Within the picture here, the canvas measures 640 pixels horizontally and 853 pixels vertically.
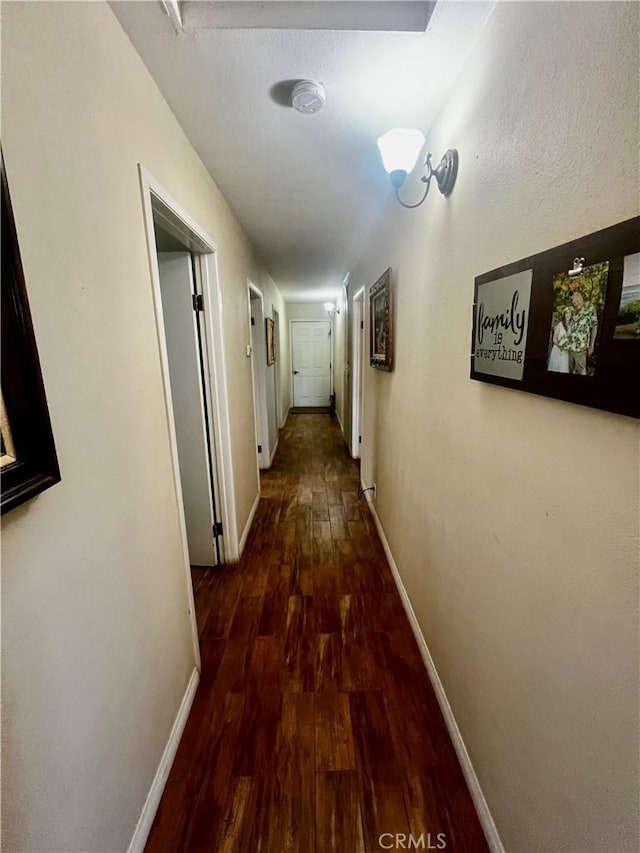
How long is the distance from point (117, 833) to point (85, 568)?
0.74 metres

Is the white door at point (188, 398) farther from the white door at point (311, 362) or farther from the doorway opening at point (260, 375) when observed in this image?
the white door at point (311, 362)

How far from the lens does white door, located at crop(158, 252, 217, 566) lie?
1.83 metres

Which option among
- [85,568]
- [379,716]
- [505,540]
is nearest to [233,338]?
[85,568]

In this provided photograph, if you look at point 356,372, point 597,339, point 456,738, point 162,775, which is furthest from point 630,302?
point 356,372

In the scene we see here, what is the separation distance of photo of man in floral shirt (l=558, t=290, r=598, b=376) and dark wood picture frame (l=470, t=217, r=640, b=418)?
1 centimetres

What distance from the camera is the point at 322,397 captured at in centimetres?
757

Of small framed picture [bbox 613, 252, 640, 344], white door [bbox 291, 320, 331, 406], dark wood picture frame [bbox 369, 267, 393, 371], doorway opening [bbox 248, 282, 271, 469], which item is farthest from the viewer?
white door [bbox 291, 320, 331, 406]

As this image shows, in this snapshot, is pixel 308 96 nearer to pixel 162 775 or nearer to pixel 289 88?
pixel 289 88

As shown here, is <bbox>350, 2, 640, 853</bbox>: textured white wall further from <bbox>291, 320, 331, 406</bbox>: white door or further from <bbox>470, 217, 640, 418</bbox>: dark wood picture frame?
<bbox>291, 320, 331, 406</bbox>: white door

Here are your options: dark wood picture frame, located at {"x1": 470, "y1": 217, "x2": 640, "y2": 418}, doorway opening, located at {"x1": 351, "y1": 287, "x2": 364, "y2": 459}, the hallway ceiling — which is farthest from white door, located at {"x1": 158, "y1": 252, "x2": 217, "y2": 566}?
doorway opening, located at {"x1": 351, "y1": 287, "x2": 364, "y2": 459}

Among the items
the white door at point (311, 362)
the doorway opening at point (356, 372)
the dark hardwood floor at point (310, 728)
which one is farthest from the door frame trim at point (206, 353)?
the white door at point (311, 362)

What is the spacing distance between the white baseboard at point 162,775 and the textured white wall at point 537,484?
1026 mm

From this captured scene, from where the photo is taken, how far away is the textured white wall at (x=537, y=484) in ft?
1.86

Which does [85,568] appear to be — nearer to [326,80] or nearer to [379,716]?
[379,716]
